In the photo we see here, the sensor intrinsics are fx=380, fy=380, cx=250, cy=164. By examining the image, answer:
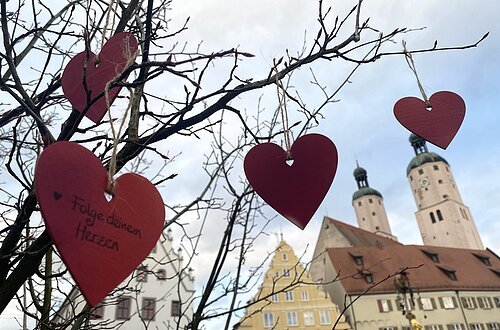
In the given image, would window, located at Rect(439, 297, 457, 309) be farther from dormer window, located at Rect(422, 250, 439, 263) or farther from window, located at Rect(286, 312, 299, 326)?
window, located at Rect(286, 312, 299, 326)

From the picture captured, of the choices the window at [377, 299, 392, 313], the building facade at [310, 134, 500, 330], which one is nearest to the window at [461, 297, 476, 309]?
the building facade at [310, 134, 500, 330]

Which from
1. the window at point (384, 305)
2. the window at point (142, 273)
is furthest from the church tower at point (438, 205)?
the window at point (142, 273)

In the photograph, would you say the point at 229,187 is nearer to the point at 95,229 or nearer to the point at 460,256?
the point at 95,229

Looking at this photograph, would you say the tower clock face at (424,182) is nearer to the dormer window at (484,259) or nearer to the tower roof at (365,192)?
the tower roof at (365,192)

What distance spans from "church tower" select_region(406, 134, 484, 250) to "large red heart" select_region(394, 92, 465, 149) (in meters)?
37.7

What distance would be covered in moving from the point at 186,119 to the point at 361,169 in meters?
47.4

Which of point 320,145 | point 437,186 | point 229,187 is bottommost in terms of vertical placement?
point 320,145

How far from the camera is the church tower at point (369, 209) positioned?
4362 cm

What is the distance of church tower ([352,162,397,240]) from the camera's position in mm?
43625

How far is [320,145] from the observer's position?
4.13 feet

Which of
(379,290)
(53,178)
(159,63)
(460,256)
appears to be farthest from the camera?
(460,256)

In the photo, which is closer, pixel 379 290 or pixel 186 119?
pixel 186 119

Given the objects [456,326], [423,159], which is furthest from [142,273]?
[423,159]

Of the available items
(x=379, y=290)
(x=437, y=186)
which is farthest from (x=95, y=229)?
(x=437, y=186)
